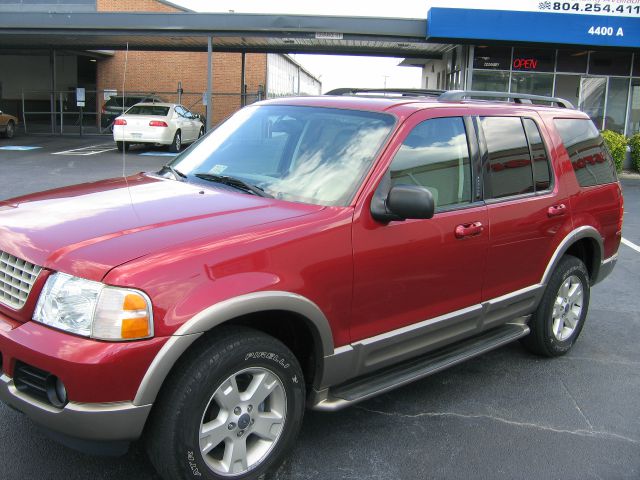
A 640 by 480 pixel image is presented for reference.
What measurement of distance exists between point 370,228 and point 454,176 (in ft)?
2.91

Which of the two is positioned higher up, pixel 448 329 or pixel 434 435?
pixel 448 329

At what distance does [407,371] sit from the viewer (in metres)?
3.63

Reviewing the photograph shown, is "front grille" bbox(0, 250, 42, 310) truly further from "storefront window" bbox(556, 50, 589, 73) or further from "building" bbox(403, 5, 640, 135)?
"storefront window" bbox(556, 50, 589, 73)

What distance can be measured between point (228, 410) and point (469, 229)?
5.95 feet

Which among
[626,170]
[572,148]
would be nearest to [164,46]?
[626,170]

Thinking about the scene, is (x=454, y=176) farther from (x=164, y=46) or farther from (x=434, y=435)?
(x=164, y=46)

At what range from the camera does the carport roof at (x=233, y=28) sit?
1883cm

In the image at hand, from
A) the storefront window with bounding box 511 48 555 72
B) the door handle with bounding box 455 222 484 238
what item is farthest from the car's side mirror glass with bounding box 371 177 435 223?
the storefront window with bounding box 511 48 555 72

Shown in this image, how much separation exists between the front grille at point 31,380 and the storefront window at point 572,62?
21199 millimetres

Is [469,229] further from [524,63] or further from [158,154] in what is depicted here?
[524,63]

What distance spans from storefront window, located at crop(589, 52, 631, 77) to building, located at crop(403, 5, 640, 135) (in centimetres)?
3

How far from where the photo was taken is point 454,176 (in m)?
3.88

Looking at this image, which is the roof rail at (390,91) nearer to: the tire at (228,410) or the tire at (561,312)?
the tire at (561,312)

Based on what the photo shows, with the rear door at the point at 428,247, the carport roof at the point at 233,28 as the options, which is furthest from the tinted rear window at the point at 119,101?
the rear door at the point at 428,247
